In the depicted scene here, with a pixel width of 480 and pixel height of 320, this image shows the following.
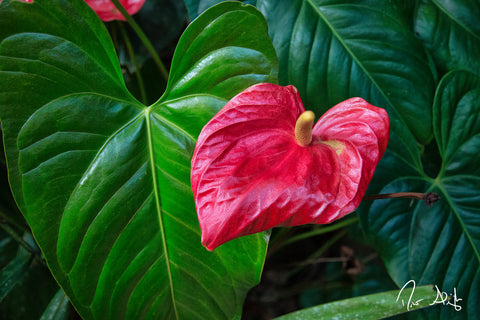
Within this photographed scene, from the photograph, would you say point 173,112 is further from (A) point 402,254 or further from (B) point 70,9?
(A) point 402,254

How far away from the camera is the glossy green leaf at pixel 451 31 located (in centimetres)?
77

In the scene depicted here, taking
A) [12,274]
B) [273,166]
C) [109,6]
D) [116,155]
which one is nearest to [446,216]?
[273,166]

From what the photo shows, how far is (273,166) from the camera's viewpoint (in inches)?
16.8

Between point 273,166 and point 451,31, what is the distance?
23.7 inches

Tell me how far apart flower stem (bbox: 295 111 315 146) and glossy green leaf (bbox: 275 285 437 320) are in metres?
0.28

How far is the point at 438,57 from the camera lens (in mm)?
781

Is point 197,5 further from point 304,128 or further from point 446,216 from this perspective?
point 446,216

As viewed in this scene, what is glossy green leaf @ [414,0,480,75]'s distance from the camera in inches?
30.3

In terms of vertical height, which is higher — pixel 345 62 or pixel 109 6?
pixel 109 6

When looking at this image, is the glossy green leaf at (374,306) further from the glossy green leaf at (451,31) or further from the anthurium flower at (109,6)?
the anthurium flower at (109,6)

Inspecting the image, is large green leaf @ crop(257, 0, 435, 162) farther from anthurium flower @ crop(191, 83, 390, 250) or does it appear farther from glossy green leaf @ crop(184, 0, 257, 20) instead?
anthurium flower @ crop(191, 83, 390, 250)

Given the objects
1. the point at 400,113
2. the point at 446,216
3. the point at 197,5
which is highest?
the point at 197,5

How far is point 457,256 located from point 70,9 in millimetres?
749

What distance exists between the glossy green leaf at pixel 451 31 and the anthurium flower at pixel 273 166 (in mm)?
430
